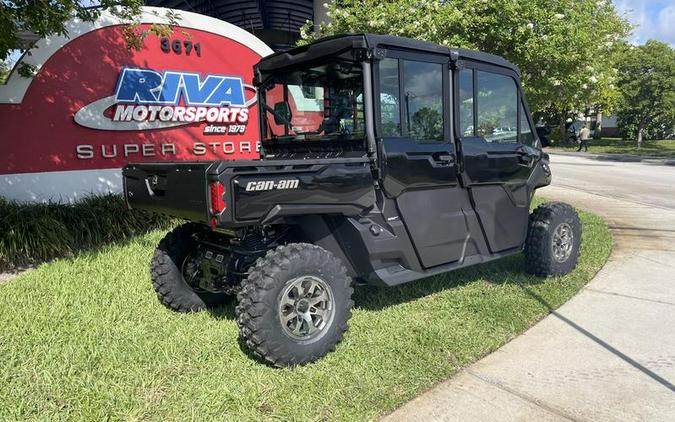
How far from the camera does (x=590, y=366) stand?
3.51 meters

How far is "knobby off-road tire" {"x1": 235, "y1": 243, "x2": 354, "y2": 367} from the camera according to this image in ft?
10.8

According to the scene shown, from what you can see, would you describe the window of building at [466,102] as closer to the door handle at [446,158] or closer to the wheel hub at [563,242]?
the door handle at [446,158]

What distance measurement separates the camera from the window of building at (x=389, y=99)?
383 centimetres

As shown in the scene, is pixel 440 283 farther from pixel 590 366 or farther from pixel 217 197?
pixel 217 197

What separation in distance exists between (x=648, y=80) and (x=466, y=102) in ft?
94.6

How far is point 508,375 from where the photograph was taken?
340cm

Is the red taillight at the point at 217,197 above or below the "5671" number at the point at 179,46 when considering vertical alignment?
below

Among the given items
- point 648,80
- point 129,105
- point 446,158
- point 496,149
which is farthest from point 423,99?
point 648,80

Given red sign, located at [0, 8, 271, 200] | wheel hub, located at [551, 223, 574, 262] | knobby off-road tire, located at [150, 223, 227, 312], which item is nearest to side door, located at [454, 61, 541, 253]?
wheel hub, located at [551, 223, 574, 262]

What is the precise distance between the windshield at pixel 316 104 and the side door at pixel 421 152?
0.23 m

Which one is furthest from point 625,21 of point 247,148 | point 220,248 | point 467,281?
point 220,248

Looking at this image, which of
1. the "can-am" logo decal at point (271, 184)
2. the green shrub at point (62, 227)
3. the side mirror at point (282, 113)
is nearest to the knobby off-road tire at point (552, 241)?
the side mirror at point (282, 113)

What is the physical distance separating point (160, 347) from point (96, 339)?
21.9 inches

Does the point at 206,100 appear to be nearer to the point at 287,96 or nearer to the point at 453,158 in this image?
the point at 287,96
